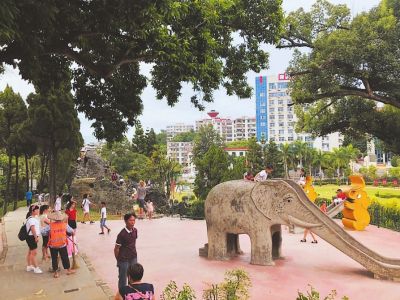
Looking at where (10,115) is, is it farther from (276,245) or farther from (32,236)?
(276,245)

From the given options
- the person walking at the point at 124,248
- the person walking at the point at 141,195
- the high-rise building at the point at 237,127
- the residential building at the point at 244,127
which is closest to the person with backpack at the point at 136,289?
the person walking at the point at 124,248

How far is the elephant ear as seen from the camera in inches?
402

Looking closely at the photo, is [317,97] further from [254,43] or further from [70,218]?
[70,218]

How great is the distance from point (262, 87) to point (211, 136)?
32.3 metres

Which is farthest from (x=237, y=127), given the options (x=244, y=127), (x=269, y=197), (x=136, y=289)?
(x=136, y=289)

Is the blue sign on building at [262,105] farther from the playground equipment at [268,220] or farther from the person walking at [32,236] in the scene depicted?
the person walking at [32,236]

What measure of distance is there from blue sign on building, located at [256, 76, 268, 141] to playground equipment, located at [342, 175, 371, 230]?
3730 inches

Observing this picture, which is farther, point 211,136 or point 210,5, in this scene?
point 211,136

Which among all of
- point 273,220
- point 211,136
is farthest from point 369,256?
point 211,136

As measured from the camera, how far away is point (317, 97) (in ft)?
63.5

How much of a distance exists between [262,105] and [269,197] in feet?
341

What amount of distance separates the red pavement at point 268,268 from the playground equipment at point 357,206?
0.57m

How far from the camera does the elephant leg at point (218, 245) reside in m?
10.7

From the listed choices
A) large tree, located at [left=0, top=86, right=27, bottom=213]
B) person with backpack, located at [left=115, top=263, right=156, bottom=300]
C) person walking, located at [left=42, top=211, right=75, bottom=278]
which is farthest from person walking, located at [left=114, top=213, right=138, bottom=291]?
large tree, located at [left=0, top=86, right=27, bottom=213]
